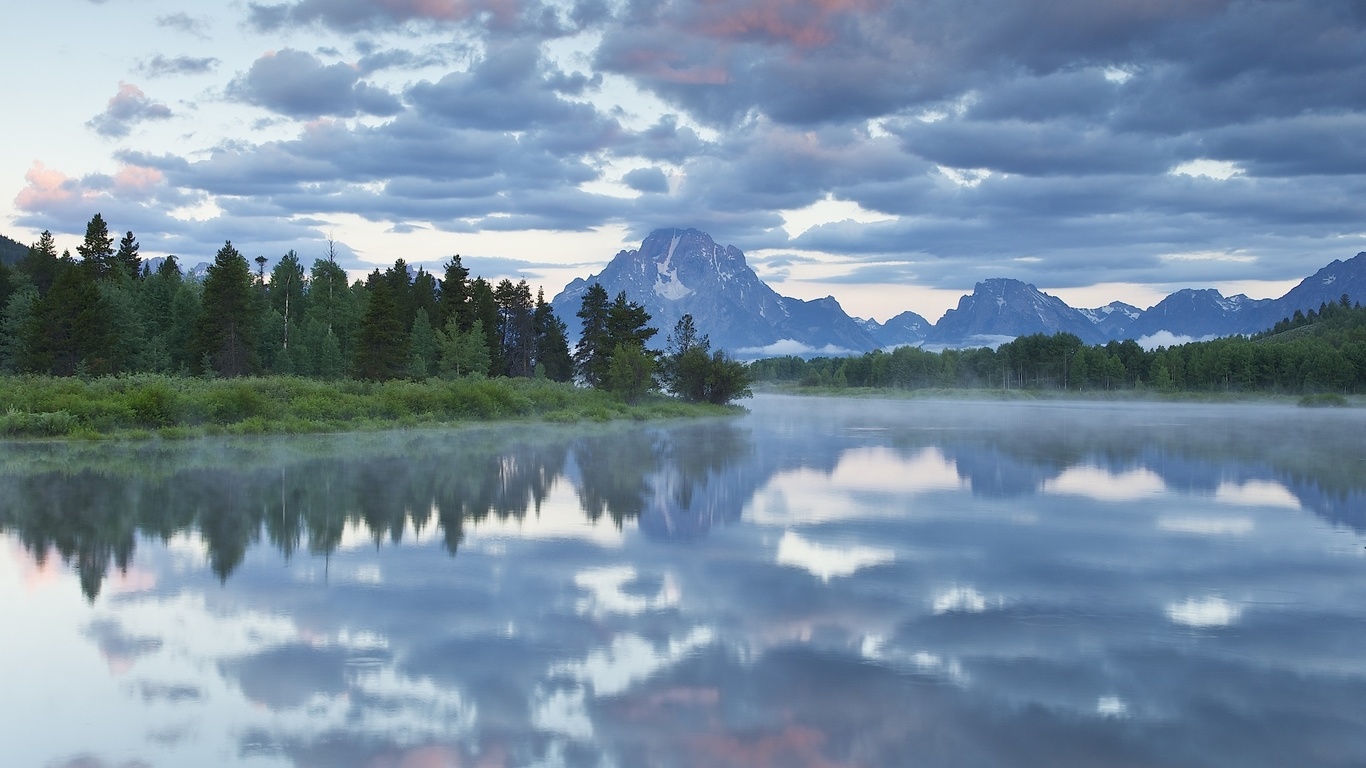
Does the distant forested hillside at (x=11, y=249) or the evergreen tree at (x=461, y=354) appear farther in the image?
the distant forested hillside at (x=11, y=249)

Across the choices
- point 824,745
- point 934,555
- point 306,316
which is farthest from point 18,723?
point 306,316

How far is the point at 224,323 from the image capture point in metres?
64.3

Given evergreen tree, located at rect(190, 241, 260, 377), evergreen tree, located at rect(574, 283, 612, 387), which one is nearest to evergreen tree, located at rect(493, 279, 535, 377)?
evergreen tree, located at rect(574, 283, 612, 387)

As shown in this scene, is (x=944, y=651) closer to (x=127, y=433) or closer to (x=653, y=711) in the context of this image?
(x=653, y=711)

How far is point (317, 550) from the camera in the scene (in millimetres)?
16828

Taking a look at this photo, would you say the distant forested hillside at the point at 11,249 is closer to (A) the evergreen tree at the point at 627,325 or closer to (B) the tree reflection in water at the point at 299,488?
(A) the evergreen tree at the point at 627,325

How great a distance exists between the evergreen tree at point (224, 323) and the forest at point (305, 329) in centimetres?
9

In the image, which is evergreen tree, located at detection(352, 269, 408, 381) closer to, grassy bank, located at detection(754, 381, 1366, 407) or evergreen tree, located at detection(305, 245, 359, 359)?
evergreen tree, located at detection(305, 245, 359, 359)

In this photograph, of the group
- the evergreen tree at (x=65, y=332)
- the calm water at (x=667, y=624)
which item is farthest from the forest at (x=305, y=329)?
the calm water at (x=667, y=624)

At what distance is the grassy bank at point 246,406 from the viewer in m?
38.6

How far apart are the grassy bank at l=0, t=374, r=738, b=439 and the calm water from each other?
1345 cm

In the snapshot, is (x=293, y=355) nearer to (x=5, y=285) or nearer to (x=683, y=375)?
(x=5, y=285)

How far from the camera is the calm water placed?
8.45m

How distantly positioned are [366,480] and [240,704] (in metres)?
17.8
